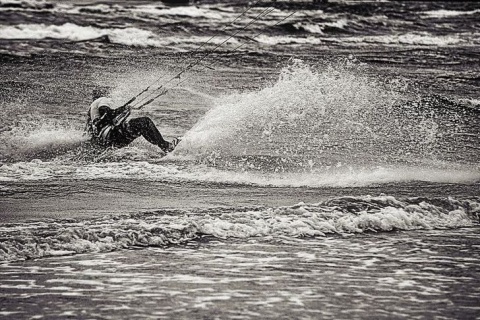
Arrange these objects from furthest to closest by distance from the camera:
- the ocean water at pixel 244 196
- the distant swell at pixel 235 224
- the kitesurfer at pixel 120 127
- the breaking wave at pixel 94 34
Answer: the breaking wave at pixel 94 34 < the kitesurfer at pixel 120 127 < the distant swell at pixel 235 224 < the ocean water at pixel 244 196

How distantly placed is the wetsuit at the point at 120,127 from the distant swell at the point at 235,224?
13.2ft

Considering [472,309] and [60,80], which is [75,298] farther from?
[60,80]

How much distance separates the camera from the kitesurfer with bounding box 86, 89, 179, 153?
13.7 metres

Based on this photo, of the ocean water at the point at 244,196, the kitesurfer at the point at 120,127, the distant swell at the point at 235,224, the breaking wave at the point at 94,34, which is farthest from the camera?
the breaking wave at the point at 94,34

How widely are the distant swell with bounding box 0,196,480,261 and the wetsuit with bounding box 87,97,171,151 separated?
13.2 ft

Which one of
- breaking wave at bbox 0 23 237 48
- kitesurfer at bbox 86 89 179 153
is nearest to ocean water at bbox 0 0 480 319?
kitesurfer at bbox 86 89 179 153

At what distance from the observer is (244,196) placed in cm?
1083

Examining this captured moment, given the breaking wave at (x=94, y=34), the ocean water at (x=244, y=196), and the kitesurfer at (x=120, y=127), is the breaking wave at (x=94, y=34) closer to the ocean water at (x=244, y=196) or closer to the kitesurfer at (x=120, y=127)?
the ocean water at (x=244, y=196)

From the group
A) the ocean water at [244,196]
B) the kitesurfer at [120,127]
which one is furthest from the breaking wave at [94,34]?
the kitesurfer at [120,127]

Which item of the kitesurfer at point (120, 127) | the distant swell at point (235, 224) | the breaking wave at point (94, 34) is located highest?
the breaking wave at point (94, 34)

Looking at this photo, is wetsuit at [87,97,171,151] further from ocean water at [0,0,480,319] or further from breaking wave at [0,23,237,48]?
breaking wave at [0,23,237,48]

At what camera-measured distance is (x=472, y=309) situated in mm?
7039

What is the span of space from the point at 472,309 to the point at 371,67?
62.1 ft

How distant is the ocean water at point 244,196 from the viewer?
287 inches
